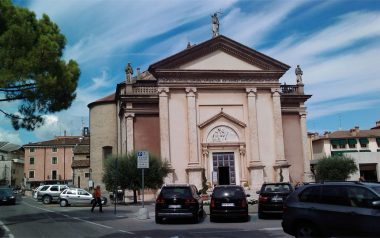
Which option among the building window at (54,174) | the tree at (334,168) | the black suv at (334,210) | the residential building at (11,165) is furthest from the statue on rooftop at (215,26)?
the residential building at (11,165)

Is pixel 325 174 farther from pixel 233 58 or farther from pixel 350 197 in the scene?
pixel 350 197

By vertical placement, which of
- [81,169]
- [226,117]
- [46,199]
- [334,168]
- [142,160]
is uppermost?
[226,117]

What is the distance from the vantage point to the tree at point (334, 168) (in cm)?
3800

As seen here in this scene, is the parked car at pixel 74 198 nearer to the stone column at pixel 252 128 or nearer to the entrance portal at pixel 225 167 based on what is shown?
the entrance portal at pixel 225 167

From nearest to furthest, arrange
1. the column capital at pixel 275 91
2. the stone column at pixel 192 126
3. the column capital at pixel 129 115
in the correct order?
the stone column at pixel 192 126 → the column capital at pixel 129 115 → the column capital at pixel 275 91

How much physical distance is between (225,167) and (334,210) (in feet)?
82.8

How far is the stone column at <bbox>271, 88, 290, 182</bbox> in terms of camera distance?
3466cm

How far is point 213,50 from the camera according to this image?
3553cm

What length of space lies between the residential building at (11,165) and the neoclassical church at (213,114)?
235 ft

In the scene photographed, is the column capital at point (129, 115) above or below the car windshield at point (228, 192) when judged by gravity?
above

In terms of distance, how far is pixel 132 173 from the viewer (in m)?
30.3

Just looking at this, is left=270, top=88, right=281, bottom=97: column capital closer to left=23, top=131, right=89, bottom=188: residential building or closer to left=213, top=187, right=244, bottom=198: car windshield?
left=213, top=187, right=244, bottom=198: car windshield

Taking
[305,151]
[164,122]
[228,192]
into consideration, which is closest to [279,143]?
[305,151]

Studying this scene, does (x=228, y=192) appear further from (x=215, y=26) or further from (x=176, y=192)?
(x=215, y=26)
